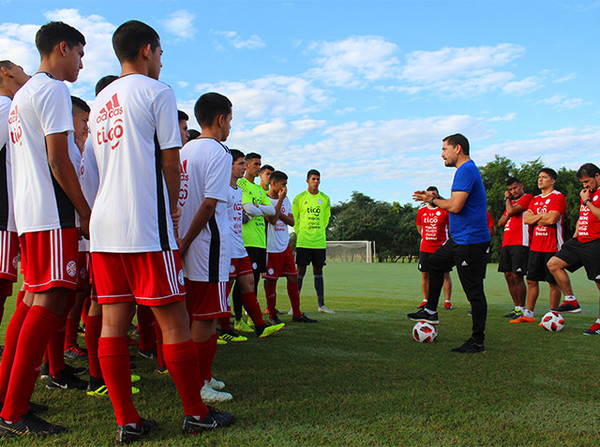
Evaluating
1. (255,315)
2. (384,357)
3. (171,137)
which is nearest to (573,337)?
(384,357)

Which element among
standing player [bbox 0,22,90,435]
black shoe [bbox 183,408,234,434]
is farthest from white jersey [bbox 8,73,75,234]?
black shoe [bbox 183,408,234,434]

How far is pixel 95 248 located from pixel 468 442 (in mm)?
2255

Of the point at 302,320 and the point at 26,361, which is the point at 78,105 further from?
the point at 302,320

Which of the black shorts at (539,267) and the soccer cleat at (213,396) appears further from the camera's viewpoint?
the black shorts at (539,267)

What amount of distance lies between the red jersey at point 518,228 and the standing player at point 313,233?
3.14 m

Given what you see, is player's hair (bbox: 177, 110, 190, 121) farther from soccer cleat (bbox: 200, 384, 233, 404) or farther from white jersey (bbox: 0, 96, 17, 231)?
soccer cleat (bbox: 200, 384, 233, 404)

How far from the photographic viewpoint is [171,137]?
2.48m

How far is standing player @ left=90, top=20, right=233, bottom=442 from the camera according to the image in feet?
7.86

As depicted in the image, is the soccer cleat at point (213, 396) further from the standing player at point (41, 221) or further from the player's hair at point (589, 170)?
the player's hair at point (589, 170)

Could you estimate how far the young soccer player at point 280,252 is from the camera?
683cm

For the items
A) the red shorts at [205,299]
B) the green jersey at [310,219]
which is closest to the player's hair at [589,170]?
the green jersey at [310,219]

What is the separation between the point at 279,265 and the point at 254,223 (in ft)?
2.74

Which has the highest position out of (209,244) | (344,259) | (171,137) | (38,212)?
(171,137)

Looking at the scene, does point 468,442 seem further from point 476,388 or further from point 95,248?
point 95,248
